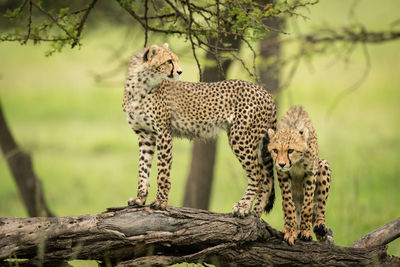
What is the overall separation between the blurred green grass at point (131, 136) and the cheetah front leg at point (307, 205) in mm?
2217

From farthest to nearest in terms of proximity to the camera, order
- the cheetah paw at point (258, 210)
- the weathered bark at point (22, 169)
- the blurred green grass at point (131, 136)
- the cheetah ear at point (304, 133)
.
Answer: the blurred green grass at point (131, 136)
the weathered bark at point (22, 169)
the cheetah paw at point (258, 210)
the cheetah ear at point (304, 133)

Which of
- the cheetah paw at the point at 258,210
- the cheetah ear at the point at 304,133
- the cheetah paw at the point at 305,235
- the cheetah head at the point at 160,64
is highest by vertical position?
the cheetah head at the point at 160,64

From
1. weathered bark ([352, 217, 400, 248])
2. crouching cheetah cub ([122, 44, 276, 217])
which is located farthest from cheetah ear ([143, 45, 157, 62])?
weathered bark ([352, 217, 400, 248])

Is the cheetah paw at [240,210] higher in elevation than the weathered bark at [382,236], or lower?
higher

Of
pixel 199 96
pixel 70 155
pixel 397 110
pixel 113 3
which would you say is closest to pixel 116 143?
pixel 70 155

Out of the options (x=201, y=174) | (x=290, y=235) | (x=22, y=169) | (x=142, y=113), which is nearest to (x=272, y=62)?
(x=201, y=174)

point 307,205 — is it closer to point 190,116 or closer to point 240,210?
point 240,210

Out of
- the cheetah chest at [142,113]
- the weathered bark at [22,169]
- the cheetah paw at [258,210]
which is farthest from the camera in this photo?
the weathered bark at [22,169]

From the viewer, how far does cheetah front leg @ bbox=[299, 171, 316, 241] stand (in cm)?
555

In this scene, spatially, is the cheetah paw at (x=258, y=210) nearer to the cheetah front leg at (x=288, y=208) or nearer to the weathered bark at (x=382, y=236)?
the cheetah front leg at (x=288, y=208)

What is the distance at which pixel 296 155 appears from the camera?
539 cm

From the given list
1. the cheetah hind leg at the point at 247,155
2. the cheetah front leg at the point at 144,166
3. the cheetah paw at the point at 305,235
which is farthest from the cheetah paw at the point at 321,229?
the cheetah front leg at the point at 144,166

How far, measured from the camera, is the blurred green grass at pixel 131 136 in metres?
11.5

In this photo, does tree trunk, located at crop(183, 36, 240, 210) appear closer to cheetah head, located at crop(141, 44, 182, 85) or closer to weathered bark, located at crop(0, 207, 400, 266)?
cheetah head, located at crop(141, 44, 182, 85)
